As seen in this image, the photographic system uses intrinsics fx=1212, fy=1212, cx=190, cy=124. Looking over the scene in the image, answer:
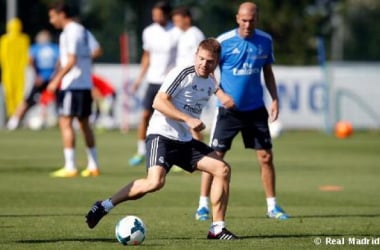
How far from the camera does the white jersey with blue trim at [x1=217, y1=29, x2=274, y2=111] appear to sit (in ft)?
44.9

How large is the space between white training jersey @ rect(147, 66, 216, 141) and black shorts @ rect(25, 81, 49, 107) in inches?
713

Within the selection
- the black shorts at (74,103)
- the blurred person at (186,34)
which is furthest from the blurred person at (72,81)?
the blurred person at (186,34)

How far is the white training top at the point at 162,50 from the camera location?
20000 millimetres

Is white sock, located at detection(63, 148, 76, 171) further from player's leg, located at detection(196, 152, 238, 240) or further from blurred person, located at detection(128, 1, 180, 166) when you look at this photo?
player's leg, located at detection(196, 152, 238, 240)

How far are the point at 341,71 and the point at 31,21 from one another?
17.5 m

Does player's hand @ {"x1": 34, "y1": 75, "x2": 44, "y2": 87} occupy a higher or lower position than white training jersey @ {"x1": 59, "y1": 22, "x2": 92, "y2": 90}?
lower

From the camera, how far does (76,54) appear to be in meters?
18.3

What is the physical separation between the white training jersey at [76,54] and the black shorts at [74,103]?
10 cm

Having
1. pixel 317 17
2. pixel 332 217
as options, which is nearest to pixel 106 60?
pixel 317 17

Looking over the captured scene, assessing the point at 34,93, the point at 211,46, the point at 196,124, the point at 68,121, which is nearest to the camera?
the point at 196,124

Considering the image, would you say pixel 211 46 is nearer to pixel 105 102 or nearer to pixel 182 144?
pixel 182 144

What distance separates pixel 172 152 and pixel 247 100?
7.42 ft

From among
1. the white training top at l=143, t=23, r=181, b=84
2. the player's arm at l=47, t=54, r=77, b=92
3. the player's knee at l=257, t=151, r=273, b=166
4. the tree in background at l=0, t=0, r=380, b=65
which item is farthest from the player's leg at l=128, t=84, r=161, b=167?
the tree in background at l=0, t=0, r=380, b=65

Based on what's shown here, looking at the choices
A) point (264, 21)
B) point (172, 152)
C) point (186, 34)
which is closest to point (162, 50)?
point (186, 34)
